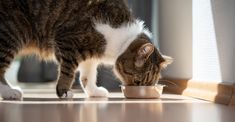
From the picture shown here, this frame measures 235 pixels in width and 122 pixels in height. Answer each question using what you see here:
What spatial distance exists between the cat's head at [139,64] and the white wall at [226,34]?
0.41 metres

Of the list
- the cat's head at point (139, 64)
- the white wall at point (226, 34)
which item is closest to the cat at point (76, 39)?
the cat's head at point (139, 64)

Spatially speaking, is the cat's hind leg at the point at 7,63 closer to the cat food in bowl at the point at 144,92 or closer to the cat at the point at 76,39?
the cat at the point at 76,39

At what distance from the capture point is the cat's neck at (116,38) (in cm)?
211

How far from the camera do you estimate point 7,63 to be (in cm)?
208

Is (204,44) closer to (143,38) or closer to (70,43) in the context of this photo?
(143,38)

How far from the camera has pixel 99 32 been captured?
2092mm

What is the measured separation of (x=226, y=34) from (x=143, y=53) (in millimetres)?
527

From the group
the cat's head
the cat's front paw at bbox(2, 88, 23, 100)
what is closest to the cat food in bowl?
the cat's head

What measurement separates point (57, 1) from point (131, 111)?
965 millimetres

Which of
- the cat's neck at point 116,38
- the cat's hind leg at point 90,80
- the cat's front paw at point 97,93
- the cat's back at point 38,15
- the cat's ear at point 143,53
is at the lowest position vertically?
the cat's front paw at point 97,93

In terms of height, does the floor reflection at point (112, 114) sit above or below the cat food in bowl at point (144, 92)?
below

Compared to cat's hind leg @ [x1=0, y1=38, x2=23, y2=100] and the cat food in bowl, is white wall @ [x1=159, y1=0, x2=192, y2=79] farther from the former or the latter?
cat's hind leg @ [x1=0, y1=38, x2=23, y2=100]

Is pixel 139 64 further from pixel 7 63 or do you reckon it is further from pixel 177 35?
pixel 7 63

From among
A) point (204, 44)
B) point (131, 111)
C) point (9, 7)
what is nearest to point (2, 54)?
point (9, 7)
